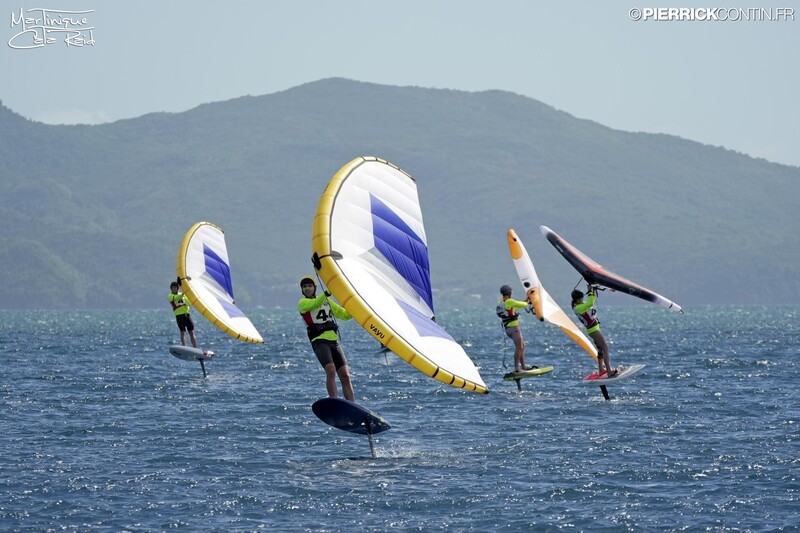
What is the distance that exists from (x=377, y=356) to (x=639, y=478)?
36.9 metres

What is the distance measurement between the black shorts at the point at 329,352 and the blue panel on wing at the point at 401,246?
6.89ft

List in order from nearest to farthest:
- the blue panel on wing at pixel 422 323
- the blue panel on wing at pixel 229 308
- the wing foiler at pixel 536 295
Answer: the blue panel on wing at pixel 422 323
the wing foiler at pixel 536 295
the blue panel on wing at pixel 229 308

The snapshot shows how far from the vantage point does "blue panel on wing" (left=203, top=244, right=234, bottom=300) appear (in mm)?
45031

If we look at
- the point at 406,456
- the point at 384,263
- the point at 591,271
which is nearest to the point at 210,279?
the point at 591,271

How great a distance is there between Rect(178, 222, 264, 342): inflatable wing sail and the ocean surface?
A: 2.11 metres

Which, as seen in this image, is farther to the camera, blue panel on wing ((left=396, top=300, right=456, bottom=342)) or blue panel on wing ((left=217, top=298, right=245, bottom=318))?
blue panel on wing ((left=217, top=298, right=245, bottom=318))

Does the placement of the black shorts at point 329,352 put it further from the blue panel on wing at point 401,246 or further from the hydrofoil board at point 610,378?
the hydrofoil board at point 610,378

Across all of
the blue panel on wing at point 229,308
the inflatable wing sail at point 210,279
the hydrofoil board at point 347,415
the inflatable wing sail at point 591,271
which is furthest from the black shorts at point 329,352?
the blue panel on wing at point 229,308

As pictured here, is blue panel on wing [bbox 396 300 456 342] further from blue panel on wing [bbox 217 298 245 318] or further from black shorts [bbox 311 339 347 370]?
blue panel on wing [bbox 217 298 245 318]

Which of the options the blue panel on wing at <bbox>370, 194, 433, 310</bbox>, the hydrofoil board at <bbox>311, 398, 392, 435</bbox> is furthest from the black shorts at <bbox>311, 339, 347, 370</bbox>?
the blue panel on wing at <bbox>370, 194, 433, 310</bbox>

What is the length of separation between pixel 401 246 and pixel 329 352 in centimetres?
261

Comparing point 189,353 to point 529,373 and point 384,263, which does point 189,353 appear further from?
point 384,263

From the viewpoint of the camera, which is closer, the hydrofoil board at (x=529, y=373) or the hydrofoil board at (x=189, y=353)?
the hydrofoil board at (x=529, y=373)

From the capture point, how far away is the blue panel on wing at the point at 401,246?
71.5 feet
